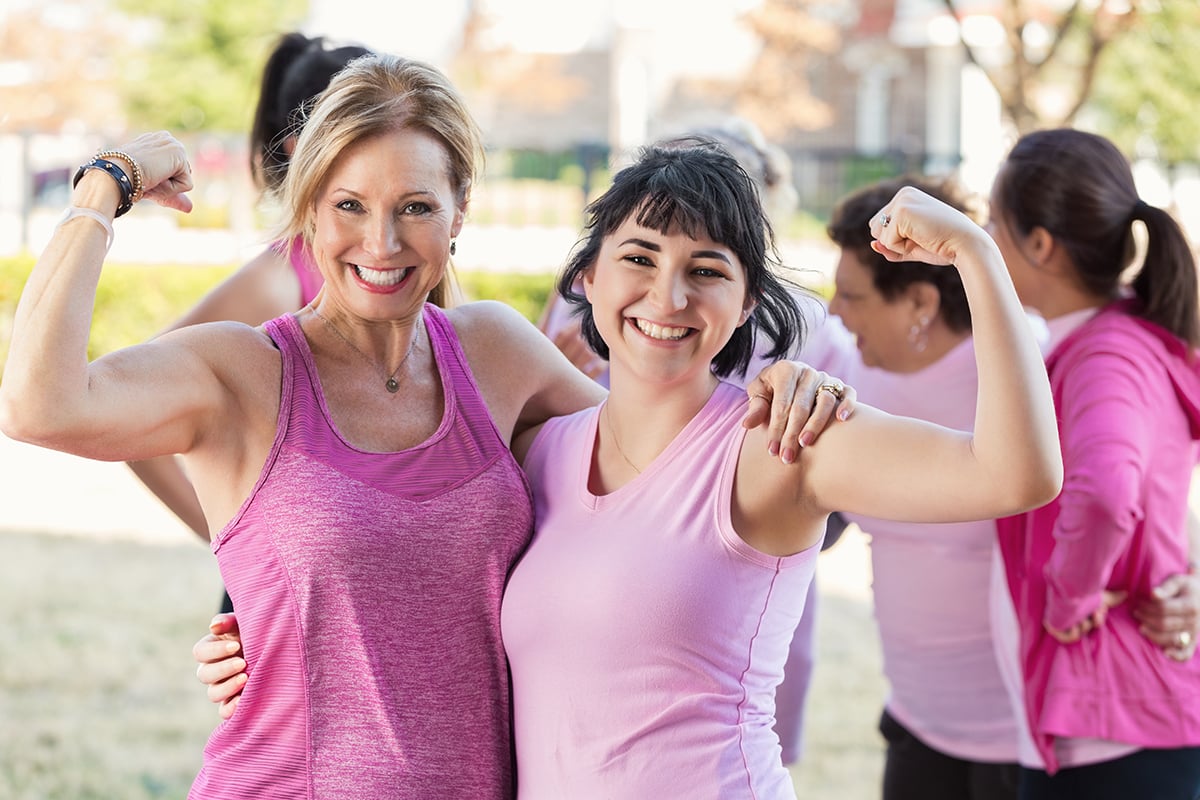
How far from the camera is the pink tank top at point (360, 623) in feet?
6.45

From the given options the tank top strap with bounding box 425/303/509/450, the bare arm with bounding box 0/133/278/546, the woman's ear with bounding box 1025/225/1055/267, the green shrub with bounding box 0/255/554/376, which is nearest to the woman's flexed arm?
the bare arm with bounding box 0/133/278/546

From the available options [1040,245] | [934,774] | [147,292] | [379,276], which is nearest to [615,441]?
[379,276]

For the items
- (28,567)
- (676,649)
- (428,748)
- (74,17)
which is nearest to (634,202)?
(676,649)

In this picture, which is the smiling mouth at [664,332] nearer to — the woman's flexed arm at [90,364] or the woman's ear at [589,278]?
the woman's ear at [589,278]

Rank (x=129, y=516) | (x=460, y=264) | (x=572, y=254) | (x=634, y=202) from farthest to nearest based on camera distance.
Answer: (x=460, y=264)
(x=129, y=516)
(x=572, y=254)
(x=634, y=202)

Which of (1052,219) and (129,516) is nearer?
(1052,219)

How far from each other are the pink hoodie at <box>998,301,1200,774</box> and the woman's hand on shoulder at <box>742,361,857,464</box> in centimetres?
100

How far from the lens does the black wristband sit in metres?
1.90

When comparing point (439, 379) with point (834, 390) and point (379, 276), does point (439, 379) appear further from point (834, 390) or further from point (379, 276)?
point (834, 390)

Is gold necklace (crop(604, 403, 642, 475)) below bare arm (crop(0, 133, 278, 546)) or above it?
below

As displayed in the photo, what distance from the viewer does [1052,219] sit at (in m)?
2.96

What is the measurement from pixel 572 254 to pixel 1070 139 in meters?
1.33

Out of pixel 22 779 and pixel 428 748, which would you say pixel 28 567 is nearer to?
A: pixel 22 779

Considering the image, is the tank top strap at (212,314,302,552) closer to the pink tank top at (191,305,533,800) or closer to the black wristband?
the pink tank top at (191,305,533,800)
